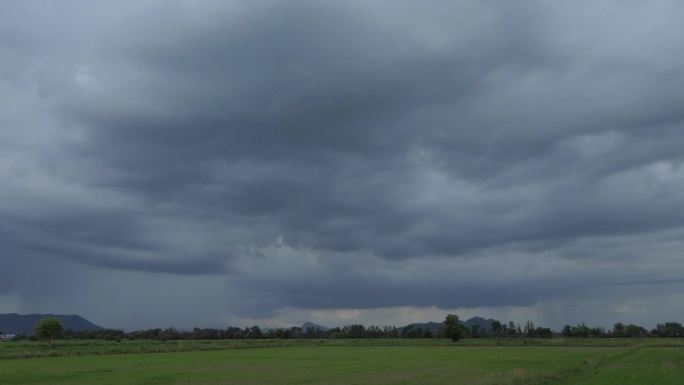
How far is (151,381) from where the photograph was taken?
46.8 meters

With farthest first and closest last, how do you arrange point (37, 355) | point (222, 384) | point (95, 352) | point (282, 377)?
1. point (95, 352)
2. point (37, 355)
3. point (282, 377)
4. point (222, 384)

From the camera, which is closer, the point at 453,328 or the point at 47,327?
the point at 47,327

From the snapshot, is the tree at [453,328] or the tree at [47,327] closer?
the tree at [47,327]

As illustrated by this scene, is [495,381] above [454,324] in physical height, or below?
below

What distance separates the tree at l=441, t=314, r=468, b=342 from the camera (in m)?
183

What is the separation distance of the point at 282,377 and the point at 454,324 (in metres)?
142

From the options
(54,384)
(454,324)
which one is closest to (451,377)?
(54,384)

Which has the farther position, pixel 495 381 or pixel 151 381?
pixel 151 381

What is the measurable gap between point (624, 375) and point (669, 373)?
5661mm

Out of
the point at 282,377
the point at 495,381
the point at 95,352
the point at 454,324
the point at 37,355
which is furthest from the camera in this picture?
the point at 454,324

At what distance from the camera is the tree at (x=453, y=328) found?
7195 inches

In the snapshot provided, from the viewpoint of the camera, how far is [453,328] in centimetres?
18338

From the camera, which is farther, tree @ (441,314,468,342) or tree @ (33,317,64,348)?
tree @ (441,314,468,342)

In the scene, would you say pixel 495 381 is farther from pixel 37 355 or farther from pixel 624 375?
pixel 37 355
